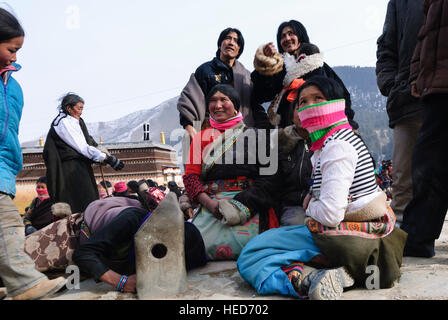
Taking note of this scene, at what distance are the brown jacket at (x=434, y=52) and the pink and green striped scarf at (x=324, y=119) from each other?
819 mm

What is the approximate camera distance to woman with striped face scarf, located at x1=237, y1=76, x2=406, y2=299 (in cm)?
179

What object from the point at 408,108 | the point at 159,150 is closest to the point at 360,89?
the point at 159,150

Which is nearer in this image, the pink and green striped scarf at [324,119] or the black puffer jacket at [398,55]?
the pink and green striped scarf at [324,119]

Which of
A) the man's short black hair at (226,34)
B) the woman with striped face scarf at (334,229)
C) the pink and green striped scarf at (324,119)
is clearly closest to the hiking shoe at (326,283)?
the woman with striped face scarf at (334,229)

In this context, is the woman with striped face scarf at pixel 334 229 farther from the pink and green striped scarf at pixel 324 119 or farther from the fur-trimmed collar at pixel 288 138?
the fur-trimmed collar at pixel 288 138

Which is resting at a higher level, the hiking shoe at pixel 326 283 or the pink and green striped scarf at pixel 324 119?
the pink and green striped scarf at pixel 324 119

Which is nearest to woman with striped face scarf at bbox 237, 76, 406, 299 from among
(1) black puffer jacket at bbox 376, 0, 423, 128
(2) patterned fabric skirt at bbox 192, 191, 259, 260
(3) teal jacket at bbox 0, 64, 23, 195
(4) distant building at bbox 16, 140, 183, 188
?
(2) patterned fabric skirt at bbox 192, 191, 259, 260

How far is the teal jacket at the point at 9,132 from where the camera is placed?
6.61 ft

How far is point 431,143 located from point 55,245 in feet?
8.85

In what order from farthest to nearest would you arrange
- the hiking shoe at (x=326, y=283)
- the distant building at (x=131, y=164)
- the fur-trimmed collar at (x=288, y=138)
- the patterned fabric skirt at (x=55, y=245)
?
the distant building at (x=131, y=164) < the fur-trimmed collar at (x=288, y=138) < the patterned fabric skirt at (x=55, y=245) < the hiking shoe at (x=326, y=283)

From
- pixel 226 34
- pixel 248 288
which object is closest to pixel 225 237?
pixel 248 288

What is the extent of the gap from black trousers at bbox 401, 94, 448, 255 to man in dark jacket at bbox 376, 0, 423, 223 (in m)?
0.48

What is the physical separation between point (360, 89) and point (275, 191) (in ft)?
369

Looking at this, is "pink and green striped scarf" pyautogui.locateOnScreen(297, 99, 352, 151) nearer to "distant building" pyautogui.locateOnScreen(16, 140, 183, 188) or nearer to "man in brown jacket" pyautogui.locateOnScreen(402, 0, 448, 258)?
"man in brown jacket" pyautogui.locateOnScreen(402, 0, 448, 258)
